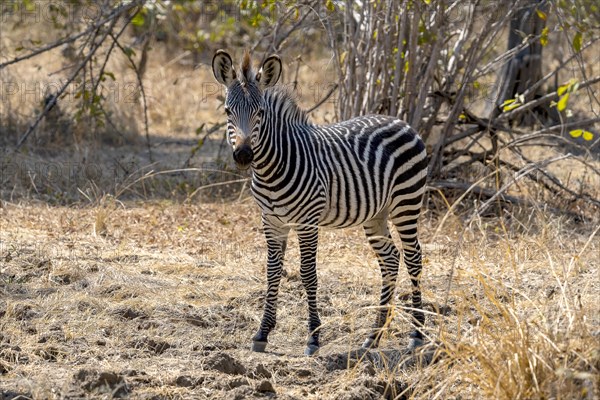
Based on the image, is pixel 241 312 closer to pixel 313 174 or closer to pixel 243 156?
pixel 313 174

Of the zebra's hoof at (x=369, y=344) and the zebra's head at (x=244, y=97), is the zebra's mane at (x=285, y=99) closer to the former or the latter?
the zebra's head at (x=244, y=97)

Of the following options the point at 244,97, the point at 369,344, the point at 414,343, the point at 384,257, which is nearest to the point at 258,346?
the point at 369,344

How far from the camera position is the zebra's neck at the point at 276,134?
18.8 feet

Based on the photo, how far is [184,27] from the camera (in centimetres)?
1669

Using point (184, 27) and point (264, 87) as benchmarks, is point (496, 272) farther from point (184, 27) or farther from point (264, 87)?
point (184, 27)

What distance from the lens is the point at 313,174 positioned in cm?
585

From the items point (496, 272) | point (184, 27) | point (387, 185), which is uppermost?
point (184, 27)

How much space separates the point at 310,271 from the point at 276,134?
38.8 inches

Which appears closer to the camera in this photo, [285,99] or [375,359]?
[375,359]

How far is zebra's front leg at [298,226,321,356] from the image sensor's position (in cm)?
579

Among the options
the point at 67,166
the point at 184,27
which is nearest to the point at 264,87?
the point at 67,166

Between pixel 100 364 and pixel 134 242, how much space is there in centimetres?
300

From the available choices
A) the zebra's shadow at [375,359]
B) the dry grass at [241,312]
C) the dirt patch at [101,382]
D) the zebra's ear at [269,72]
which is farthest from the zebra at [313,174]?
the dirt patch at [101,382]

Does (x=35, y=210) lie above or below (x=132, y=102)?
below
